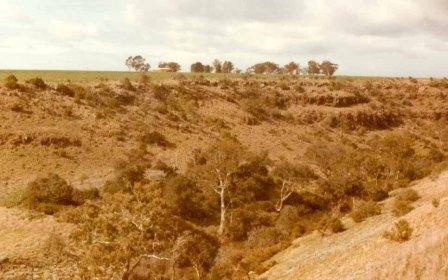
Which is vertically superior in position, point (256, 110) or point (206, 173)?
point (256, 110)

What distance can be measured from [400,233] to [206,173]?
30102mm

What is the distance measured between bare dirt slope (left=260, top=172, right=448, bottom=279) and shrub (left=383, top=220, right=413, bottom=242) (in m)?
0.30

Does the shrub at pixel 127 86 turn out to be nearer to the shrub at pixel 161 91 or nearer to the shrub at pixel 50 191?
the shrub at pixel 161 91

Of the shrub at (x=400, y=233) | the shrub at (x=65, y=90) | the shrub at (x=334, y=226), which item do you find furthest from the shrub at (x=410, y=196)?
the shrub at (x=65, y=90)

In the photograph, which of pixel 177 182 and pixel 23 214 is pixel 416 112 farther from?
pixel 23 214

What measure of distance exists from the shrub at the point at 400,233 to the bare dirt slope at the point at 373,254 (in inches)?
11.6

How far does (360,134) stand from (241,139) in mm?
24171

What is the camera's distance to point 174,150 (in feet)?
221

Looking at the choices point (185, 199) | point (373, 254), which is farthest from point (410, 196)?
point (185, 199)

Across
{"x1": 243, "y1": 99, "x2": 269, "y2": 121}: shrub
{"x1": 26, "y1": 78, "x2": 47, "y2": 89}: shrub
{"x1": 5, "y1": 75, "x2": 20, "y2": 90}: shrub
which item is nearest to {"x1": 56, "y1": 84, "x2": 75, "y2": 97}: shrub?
{"x1": 26, "y1": 78, "x2": 47, "y2": 89}: shrub

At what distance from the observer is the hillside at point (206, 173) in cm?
3069

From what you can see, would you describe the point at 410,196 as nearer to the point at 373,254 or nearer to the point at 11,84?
the point at 373,254

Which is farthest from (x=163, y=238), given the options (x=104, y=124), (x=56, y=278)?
(x=104, y=124)

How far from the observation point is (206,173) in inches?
2106
